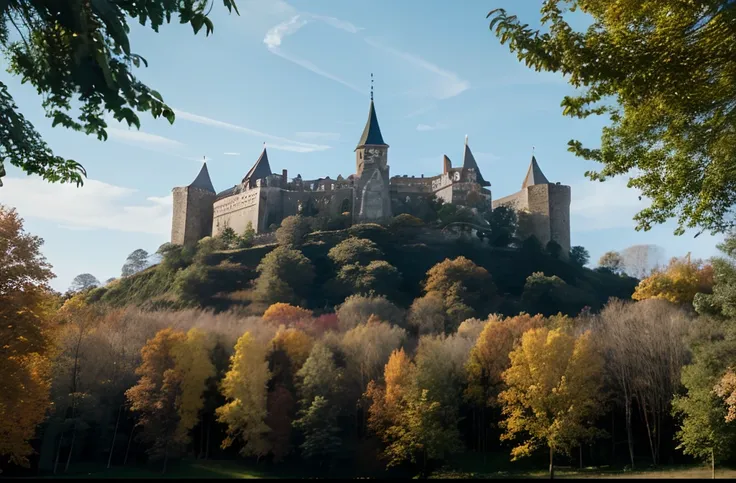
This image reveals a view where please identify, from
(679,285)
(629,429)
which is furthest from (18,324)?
(679,285)

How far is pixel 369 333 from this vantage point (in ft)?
140

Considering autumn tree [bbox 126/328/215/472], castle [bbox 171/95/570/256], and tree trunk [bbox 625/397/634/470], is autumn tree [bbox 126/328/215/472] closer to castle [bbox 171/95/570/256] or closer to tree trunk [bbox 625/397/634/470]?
tree trunk [bbox 625/397/634/470]

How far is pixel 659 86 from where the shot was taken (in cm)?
961

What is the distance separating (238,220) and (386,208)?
17.0 meters

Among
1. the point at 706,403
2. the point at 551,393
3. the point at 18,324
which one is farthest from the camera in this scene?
the point at 551,393

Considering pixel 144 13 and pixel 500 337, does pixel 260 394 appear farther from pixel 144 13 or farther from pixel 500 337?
pixel 144 13

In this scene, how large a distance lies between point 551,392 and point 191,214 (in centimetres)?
6297

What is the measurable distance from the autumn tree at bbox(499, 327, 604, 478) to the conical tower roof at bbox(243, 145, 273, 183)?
2398 inches

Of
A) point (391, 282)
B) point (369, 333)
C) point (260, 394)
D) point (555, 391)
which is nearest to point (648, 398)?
point (555, 391)

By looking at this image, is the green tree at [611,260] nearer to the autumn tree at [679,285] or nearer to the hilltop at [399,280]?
the hilltop at [399,280]

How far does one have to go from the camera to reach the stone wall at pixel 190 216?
284 ft

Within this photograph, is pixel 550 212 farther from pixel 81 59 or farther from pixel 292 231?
pixel 81 59

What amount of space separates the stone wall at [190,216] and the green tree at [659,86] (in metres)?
78.1

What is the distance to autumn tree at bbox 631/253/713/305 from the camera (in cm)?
4992
